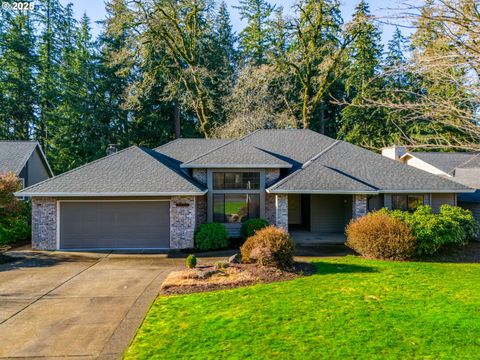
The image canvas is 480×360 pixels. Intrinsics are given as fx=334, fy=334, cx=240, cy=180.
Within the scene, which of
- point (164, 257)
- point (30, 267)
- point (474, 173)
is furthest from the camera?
point (474, 173)

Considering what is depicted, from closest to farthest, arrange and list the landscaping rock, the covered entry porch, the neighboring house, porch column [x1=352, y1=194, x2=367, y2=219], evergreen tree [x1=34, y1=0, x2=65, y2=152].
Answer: the landscaping rock, porch column [x1=352, y1=194, x2=367, y2=219], the covered entry porch, the neighboring house, evergreen tree [x1=34, y1=0, x2=65, y2=152]

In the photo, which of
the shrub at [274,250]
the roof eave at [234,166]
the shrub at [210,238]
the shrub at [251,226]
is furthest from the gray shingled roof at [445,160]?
the shrub at [274,250]

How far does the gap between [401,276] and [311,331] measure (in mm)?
4991

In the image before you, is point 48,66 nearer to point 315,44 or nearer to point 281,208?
point 315,44

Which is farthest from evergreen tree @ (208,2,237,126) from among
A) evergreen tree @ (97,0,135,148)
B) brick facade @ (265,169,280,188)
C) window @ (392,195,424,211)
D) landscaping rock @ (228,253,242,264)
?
landscaping rock @ (228,253,242,264)

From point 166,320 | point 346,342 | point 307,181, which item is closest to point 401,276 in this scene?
point 346,342

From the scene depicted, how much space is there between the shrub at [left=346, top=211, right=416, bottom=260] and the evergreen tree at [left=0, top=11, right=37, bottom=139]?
114 feet

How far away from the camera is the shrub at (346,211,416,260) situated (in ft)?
38.3

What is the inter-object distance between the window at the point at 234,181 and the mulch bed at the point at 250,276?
18.5ft

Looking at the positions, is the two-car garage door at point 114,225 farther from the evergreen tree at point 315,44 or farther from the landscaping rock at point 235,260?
the evergreen tree at point 315,44

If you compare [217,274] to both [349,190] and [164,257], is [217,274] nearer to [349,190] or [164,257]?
[164,257]

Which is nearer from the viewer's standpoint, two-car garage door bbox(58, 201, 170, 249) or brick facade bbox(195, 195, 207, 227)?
two-car garage door bbox(58, 201, 170, 249)

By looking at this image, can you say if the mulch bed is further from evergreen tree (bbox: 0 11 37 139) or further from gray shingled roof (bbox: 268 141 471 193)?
evergreen tree (bbox: 0 11 37 139)

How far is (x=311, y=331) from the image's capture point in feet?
20.2
